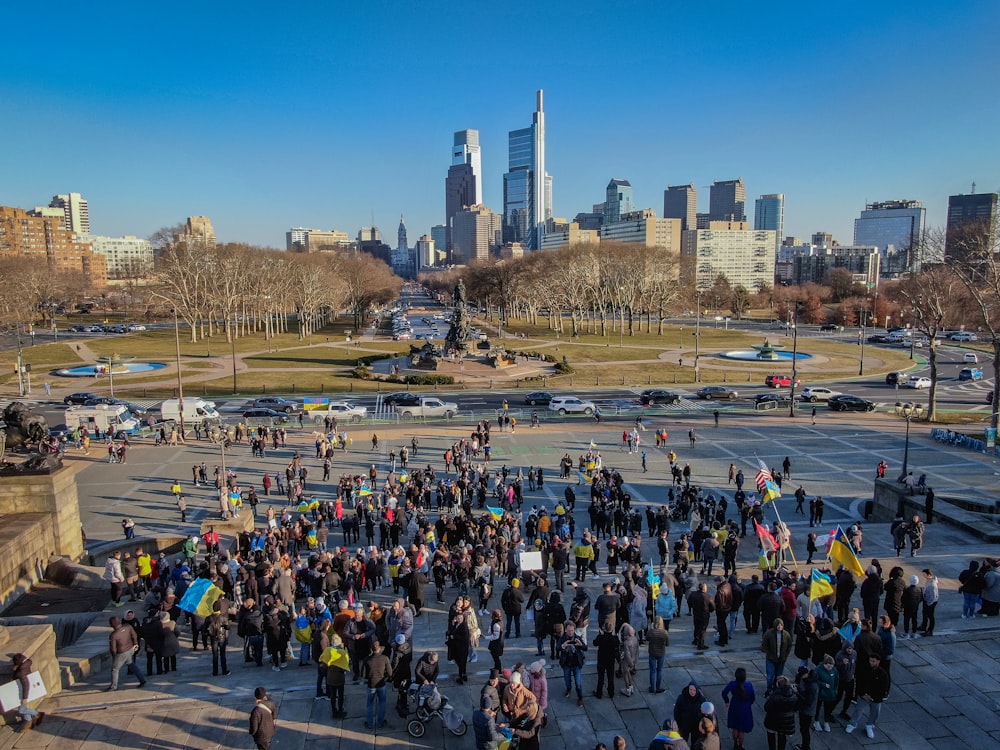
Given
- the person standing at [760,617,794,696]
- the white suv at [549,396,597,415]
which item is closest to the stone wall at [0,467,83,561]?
the person standing at [760,617,794,696]

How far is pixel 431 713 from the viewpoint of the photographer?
405 inches

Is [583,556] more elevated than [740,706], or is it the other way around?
[740,706]

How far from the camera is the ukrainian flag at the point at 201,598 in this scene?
12.8 m

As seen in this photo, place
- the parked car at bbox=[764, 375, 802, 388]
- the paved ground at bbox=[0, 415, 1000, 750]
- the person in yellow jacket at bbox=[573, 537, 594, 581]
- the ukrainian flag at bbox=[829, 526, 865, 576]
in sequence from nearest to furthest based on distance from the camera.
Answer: the paved ground at bbox=[0, 415, 1000, 750] < the ukrainian flag at bbox=[829, 526, 865, 576] < the person in yellow jacket at bbox=[573, 537, 594, 581] < the parked car at bbox=[764, 375, 802, 388]

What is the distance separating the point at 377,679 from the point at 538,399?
39492mm

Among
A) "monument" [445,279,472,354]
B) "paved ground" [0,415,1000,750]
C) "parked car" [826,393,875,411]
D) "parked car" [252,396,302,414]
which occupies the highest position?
"monument" [445,279,472,354]

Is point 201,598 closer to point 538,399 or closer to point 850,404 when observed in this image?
point 538,399

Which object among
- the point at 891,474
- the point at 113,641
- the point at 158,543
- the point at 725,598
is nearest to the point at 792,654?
the point at 725,598

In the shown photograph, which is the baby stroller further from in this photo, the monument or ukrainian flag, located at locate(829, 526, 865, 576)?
the monument

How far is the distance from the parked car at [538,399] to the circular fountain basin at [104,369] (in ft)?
122

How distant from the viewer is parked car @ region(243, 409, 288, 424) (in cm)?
4281

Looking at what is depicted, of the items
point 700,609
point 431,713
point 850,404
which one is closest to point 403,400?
point 850,404

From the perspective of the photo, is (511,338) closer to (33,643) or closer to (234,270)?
(234,270)

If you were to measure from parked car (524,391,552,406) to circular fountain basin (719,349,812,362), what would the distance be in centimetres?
3383
